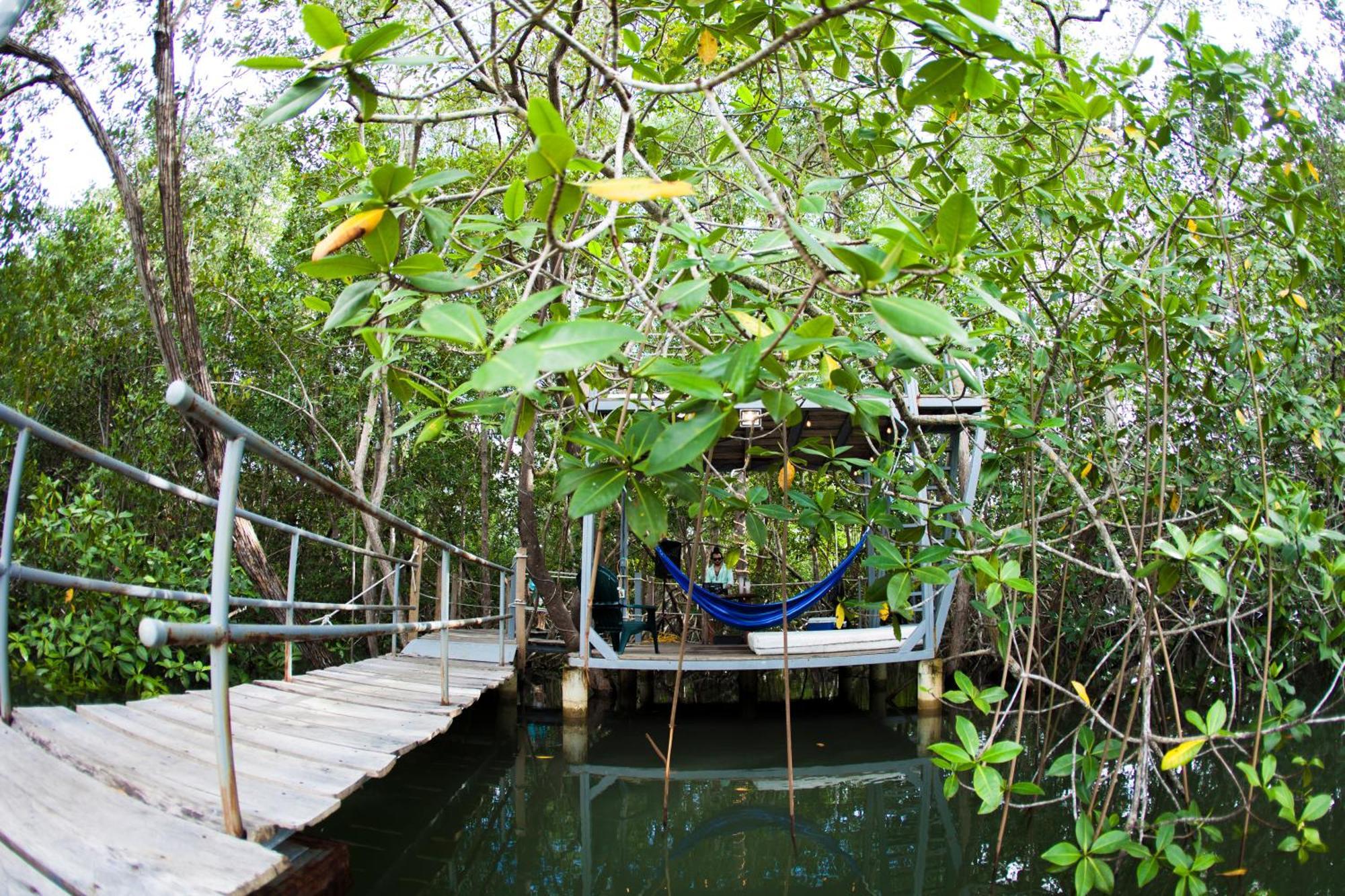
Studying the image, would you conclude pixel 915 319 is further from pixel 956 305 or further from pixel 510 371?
pixel 956 305

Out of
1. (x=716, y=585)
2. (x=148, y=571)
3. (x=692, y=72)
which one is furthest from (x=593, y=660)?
(x=692, y=72)

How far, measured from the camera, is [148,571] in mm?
5816

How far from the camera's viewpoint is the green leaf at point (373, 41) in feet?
3.85

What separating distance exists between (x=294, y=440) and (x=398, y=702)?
603 centimetres

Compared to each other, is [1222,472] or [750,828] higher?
[1222,472]

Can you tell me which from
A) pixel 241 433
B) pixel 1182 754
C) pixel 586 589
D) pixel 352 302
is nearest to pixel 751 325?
pixel 352 302

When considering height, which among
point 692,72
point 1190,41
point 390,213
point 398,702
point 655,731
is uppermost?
point 692,72

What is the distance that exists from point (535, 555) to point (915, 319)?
222 inches

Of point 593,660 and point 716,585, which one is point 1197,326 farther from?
point 716,585

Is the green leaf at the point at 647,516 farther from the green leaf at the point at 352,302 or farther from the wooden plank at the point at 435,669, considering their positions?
the wooden plank at the point at 435,669

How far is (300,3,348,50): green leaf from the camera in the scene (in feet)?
4.09

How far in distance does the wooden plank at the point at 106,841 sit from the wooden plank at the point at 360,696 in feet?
5.20

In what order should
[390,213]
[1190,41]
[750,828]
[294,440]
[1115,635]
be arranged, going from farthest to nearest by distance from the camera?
[294,440]
[1115,635]
[750,828]
[1190,41]
[390,213]

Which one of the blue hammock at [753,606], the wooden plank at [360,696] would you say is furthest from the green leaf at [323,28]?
the blue hammock at [753,606]
